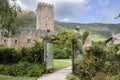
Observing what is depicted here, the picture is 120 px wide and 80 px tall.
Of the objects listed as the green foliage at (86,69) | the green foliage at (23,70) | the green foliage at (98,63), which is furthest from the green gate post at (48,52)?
the green foliage at (86,69)

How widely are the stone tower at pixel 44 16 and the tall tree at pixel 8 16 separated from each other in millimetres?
66243

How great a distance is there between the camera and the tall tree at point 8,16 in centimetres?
1839

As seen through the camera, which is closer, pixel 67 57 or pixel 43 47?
pixel 43 47

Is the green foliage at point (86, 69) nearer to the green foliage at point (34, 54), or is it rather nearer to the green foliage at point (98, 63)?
the green foliage at point (98, 63)

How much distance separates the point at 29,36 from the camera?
72750mm

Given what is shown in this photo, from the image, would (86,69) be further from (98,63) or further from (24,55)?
(24,55)

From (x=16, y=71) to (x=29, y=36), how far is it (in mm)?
53555

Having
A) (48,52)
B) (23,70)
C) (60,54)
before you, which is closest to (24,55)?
(48,52)

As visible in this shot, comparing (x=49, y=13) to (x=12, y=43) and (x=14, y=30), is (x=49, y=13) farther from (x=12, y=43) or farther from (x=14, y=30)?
(x=14, y=30)

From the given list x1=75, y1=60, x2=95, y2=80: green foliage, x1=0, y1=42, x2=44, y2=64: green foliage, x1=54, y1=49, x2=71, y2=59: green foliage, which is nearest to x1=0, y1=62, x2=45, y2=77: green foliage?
x1=0, y1=42, x2=44, y2=64: green foliage

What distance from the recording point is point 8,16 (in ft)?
62.3

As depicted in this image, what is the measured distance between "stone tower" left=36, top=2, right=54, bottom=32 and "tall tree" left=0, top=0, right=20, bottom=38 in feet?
217

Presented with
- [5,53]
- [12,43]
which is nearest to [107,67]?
[5,53]

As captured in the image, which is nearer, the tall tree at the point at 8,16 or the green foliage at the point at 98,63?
the green foliage at the point at 98,63
